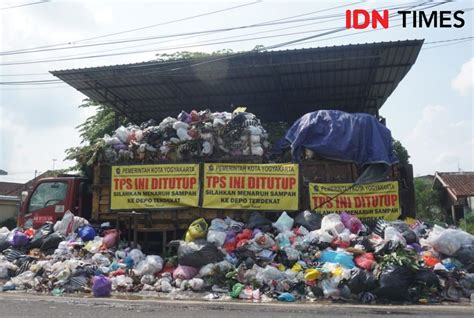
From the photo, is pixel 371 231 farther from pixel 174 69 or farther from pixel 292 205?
pixel 174 69

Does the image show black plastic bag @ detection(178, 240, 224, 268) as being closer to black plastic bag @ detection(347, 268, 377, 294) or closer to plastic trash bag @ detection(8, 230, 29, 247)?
black plastic bag @ detection(347, 268, 377, 294)

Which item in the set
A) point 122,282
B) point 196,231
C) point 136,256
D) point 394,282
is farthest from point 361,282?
point 136,256

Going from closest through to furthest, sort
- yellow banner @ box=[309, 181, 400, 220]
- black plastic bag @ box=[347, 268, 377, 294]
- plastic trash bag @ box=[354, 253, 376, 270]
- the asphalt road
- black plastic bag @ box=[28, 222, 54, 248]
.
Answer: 1. the asphalt road
2. black plastic bag @ box=[347, 268, 377, 294]
3. plastic trash bag @ box=[354, 253, 376, 270]
4. yellow banner @ box=[309, 181, 400, 220]
5. black plastic bag @ box=[28, 222, 54, 248]

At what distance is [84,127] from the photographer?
21.9 meters

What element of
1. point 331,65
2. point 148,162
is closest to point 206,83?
point 331,65

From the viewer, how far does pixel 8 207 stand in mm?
34219

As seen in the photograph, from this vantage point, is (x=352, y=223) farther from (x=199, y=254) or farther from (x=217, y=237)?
(x=199, y=254)

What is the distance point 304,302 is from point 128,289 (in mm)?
3044

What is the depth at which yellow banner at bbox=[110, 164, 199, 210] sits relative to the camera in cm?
891

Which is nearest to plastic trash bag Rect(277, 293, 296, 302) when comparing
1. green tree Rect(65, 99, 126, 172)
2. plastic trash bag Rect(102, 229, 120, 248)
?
plastic trash bag Rect(102, 229, 120, 248)

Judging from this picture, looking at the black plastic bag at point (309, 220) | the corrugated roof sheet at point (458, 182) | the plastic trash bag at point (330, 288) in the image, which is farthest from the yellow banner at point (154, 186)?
the corrugated roof sheet at point (458, 182)

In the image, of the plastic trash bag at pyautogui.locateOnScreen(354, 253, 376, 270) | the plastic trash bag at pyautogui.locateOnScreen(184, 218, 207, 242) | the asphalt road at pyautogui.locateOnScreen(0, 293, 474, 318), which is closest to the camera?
the asphalt road at pyautogui.locateOnScreen(0, 293, 474, 318)

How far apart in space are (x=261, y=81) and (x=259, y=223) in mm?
7345

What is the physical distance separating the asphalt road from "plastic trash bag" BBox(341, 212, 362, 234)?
1.97 m
